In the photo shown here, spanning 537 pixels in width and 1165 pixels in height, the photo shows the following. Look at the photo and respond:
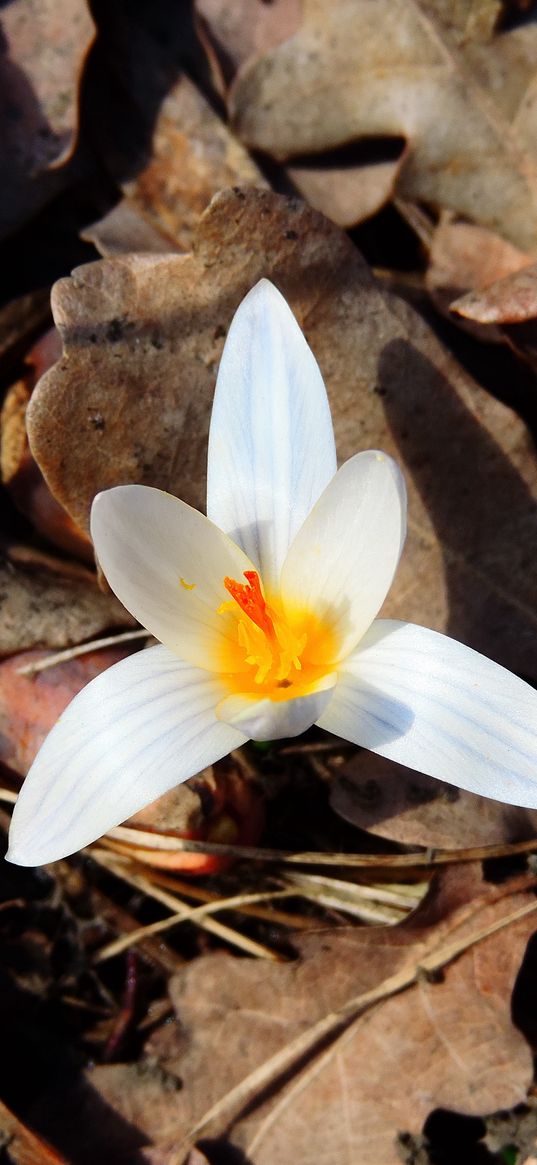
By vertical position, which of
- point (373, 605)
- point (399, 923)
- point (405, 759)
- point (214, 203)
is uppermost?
point (214, 203)

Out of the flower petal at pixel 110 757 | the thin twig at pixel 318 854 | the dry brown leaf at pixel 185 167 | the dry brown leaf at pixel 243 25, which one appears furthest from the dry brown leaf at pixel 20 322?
the thin twig at pixel 318 854

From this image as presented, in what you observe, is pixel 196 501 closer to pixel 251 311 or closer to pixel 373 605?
pixel 251 311

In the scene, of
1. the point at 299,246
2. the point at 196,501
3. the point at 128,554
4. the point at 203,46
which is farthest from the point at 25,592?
the point at 203,46

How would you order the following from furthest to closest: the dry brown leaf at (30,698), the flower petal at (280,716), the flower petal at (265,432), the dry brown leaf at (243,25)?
the dry brown leaf at (243,25) → the dry brown leaf at (30,698) → the flower petal at (265,432) → the flower petal at (280,716)

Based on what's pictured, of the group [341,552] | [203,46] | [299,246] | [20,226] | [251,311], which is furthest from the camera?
[203,46]

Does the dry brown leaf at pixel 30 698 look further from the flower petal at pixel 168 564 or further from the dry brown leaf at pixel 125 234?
the dry brown leaf at pixel 125 234

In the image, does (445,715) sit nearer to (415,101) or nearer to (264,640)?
(264,640)

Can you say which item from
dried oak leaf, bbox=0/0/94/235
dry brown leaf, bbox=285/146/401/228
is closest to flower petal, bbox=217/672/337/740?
dry brown leaf, bbox=285/146/401/228
